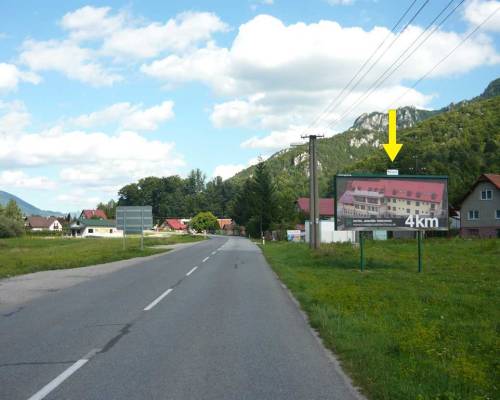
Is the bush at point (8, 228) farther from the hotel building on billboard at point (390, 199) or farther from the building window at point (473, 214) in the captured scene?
the hotel building on billboard at point (390, 199)

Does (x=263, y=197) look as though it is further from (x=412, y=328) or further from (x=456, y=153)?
(x=412, y=328)

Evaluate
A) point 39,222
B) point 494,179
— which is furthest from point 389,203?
point 39,222

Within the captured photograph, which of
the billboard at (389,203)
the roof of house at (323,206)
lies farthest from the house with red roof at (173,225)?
the billboard at (389,203)

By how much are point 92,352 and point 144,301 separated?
17.9ft

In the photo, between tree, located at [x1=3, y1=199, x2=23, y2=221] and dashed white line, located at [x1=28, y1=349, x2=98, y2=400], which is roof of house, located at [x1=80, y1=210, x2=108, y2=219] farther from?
dashed white line, located at [x1=28, y1=349, x2=98, y2=400]

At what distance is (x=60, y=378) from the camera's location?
5.97 metres

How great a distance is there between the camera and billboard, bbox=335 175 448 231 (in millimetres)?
20641

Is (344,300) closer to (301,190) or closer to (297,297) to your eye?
(297,297)

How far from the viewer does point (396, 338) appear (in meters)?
7.82

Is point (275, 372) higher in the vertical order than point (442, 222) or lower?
lower

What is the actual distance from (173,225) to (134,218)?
130 meters

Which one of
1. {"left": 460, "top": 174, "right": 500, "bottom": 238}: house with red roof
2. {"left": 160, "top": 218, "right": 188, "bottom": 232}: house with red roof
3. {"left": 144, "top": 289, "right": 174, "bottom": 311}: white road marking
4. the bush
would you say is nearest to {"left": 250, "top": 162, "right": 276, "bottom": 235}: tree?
{"left": 460, "top": 174, "right": 500, "bottom": 238}: house with red roof

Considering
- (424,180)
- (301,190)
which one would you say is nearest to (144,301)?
(424,180)

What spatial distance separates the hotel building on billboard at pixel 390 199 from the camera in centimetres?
2068
